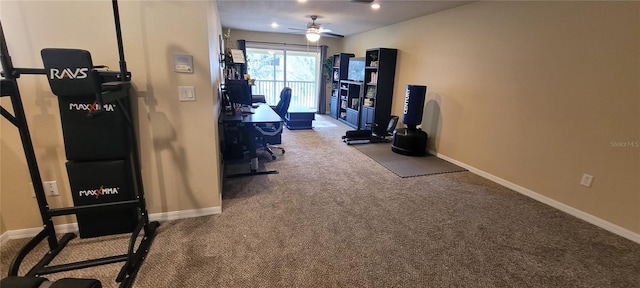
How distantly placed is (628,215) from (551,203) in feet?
1.84

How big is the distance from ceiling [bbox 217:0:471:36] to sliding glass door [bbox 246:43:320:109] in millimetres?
1735

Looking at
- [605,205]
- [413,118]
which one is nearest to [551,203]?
[605,205]

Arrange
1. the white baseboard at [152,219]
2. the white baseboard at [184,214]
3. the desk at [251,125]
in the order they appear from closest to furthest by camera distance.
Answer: the white baseboard at [152,219]
the white baseboard at [184,214]
the desk at [251,125]

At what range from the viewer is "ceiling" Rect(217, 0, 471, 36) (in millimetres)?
3834

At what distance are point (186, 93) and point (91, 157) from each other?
29.6 inches

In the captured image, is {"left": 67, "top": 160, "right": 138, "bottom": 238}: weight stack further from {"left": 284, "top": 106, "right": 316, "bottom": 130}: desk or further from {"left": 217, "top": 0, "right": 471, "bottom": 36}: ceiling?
{"left": 284, "top": 106, "right": 316, "bottom": 130}: desk

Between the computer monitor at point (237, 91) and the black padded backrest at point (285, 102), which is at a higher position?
the computer monitor at point (237, 91)

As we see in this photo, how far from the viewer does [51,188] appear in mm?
1951

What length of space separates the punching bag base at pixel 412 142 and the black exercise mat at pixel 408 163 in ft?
0.29

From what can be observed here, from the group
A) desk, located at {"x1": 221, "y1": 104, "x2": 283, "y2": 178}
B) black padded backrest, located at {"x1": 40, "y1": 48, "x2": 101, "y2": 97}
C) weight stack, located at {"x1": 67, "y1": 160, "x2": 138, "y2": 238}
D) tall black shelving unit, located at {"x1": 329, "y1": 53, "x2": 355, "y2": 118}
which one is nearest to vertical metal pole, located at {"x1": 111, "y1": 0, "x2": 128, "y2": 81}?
black padded backrest, located at {"x1": 40, "y1": 48, "x2": 101, "y2": 97}

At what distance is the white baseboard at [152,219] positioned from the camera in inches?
76.8

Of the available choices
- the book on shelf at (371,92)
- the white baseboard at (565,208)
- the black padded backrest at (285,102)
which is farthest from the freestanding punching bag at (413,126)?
the black padded backrest at (285,102)

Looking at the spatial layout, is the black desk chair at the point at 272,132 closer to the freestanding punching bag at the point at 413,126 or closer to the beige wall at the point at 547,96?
the freestanding punching bag at the point at 413,126

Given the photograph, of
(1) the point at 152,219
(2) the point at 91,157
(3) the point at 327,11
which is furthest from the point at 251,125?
(3) the point at 327,11
